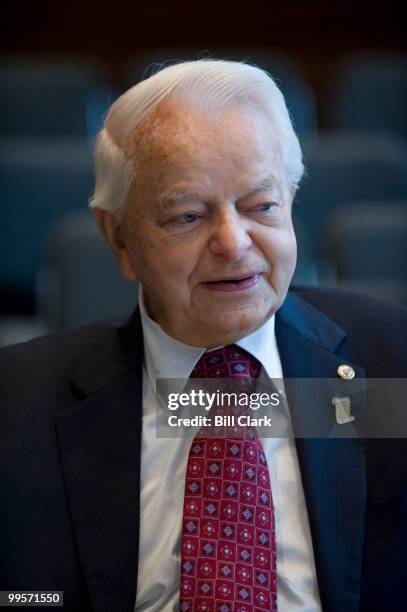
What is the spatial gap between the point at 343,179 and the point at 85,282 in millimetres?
1101

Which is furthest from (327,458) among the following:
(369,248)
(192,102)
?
(369,248)

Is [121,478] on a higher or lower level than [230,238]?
lower

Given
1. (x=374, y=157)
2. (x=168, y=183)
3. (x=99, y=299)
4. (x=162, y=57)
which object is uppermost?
(x=162, y=57)

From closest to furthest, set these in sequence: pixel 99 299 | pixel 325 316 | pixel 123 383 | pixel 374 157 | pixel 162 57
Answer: pixel 123 383 → pixel 325 316 → pixel 99 299 → pixel 374 157 → pixel 162 57

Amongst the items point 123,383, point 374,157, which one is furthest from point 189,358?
point 374,157

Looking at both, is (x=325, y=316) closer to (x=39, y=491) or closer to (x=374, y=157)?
(x=39, y=491)

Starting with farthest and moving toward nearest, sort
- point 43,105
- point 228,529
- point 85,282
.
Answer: point 43,105 → point 85,282 → point 228,529

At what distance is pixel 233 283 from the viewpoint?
1.34m

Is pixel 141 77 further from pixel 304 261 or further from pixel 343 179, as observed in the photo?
pixel 304 261

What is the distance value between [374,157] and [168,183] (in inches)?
73.1

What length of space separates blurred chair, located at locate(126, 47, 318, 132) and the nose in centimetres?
211

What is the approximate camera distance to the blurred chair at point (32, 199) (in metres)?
3.01

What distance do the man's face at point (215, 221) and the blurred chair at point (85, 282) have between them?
→ 906 millimetres

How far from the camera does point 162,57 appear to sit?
4023 mm
